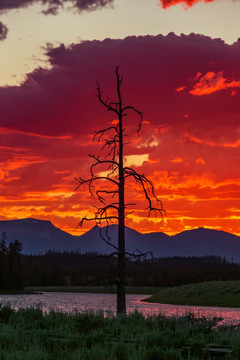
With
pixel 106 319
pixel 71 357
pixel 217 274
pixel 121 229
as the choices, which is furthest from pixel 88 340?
pixel 217 274

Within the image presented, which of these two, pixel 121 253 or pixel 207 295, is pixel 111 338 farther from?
pixel 207 295

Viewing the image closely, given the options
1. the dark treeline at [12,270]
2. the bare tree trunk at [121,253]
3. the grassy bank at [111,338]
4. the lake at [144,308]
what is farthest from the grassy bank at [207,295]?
the dark treeline at [12,270]

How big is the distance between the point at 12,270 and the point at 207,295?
87.1 meters

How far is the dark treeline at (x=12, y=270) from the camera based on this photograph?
461ft

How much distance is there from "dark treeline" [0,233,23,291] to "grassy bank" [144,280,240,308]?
241 ft

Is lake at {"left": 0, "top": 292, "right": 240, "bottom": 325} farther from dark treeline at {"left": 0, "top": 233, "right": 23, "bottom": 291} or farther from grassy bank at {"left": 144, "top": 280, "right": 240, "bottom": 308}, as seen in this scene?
dark treeline at {"left": 0, "top": 233, "right": 23, "bottom": 291}

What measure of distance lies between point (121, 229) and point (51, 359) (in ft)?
40.8

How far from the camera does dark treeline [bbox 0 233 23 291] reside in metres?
141

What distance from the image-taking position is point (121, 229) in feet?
82.5

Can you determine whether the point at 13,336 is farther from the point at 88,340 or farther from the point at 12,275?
the point at 12,275

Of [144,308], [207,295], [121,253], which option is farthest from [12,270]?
[121,253]

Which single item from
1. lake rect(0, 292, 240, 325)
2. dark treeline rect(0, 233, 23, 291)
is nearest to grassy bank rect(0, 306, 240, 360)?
lake rect(0, 292, 240, 325)

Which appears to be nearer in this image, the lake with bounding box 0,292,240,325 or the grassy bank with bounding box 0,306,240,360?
the grassy bank with bounding box 0,306,240,360

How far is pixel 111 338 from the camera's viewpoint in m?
15.4
